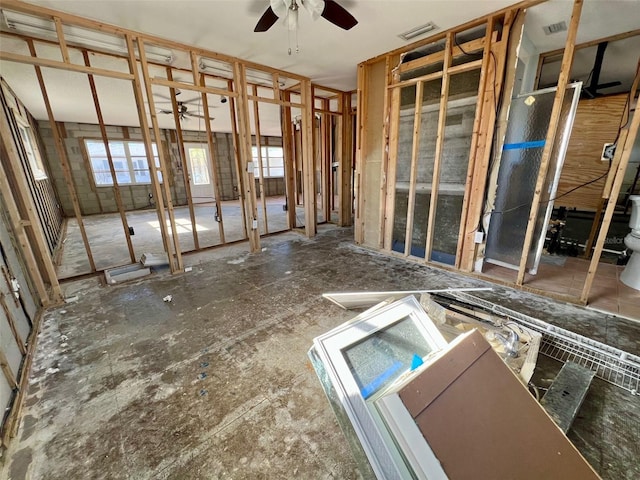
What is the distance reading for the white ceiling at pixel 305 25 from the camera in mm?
2420

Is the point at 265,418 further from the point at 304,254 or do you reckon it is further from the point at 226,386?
the point at 304,254

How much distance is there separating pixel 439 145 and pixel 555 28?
156 cm

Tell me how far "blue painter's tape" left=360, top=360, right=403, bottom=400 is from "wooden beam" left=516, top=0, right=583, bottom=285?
2317 mm

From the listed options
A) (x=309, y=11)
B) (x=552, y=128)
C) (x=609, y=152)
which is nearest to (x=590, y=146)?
(x=609, y=152)

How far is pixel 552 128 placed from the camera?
2512 mm

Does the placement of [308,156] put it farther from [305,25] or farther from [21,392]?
[21,392]

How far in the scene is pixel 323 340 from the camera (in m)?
1.45

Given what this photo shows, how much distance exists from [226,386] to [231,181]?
9.46 m

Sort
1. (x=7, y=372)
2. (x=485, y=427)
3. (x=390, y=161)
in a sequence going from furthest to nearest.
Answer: (x=390, y=161) < (x=7, y=372) < (x=485, y=427)

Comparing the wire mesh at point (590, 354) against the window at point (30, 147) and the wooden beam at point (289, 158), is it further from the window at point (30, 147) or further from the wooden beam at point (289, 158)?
the window at point (30, 147)

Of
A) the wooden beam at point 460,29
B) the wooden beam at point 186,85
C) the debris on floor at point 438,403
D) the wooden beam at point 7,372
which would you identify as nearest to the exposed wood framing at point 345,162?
the wooden beam at point 460,29

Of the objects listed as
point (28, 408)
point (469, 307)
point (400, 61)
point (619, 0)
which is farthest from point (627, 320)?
point (28, 408)

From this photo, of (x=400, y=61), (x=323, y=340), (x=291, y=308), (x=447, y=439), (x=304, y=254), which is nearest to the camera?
(x=447, y=439)

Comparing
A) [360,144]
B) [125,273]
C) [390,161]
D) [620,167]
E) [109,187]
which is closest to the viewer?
[620,167]
